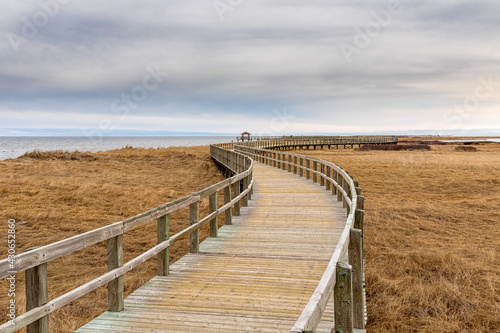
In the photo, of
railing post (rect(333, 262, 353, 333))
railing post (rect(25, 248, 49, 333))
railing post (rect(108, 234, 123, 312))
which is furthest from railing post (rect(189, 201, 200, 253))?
railing post (rect(333, 262, 353, 333))

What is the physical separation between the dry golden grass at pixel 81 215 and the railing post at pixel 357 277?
3.89m

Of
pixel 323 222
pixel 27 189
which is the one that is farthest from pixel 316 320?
pixel 27 189

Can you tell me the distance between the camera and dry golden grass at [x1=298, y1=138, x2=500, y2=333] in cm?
612

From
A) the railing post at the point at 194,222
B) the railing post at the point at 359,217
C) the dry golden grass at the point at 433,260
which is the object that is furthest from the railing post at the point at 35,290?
the dry golden grass at the point at 433,260

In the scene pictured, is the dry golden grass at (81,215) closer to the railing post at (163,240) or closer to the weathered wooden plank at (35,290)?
the railing post at (163,240)

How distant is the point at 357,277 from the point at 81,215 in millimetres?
11580

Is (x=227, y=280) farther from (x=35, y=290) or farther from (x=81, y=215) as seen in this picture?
(x=81, y=215)

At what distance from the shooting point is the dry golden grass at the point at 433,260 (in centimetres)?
612

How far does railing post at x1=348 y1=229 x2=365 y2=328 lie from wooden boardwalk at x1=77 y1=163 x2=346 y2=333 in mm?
307

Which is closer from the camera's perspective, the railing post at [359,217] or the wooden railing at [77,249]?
the wooden railing at [77,249]

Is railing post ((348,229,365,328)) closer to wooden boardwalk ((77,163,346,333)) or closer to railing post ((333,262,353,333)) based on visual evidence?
wooden boardwalk ((77,163,346,333))

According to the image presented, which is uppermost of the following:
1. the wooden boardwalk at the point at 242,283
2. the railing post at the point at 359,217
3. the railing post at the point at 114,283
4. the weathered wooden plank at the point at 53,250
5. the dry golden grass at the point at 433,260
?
the weathered wooden plank at the point at 53,250

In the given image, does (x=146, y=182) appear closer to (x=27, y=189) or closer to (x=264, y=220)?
(x=27, y=189)

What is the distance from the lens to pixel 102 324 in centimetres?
436
